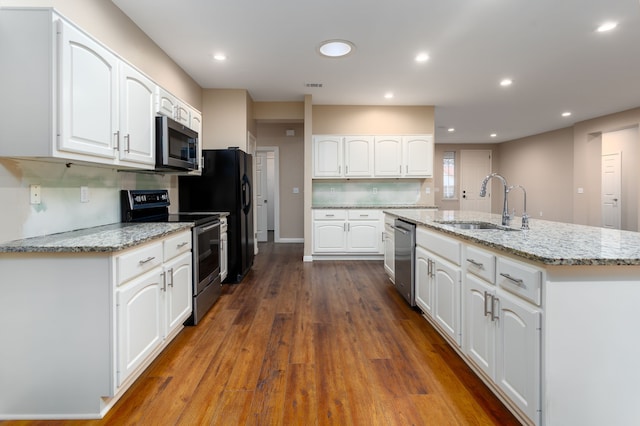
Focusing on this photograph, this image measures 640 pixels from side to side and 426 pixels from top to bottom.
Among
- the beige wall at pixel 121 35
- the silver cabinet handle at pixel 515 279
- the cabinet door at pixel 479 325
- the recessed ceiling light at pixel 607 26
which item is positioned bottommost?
the cabinet door at pixel 479 325

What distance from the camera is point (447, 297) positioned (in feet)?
7.49

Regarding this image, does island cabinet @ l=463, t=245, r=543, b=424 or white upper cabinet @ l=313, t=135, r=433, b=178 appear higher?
white upper cabinet @ l=313, t=135, r=433, b=178

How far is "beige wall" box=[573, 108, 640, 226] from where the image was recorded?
6539 millimetres

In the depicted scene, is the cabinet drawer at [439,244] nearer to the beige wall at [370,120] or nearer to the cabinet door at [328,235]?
the cabinet door at [328,235]

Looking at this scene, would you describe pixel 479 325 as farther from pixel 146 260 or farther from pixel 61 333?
pixel 61 333

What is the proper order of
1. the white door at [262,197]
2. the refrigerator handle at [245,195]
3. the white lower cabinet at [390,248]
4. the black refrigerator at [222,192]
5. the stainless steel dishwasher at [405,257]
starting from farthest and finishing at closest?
the white door at [262,197]
the refrigerator handle at [245,195]
the black refrigerator at [222,192]
the white lower cabinet at [390,248]
the stainless steel dishwasher at [405,257]

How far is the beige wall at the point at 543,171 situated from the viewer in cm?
765

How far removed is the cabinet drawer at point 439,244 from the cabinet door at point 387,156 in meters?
2.76

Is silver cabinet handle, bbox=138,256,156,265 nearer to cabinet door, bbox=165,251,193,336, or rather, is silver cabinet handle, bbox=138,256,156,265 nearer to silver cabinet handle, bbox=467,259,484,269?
cabinet door, bbox=165,251,193,336

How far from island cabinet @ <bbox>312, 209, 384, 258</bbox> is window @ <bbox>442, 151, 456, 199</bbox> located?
5310mm

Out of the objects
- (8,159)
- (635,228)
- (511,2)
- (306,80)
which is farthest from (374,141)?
(635,228)

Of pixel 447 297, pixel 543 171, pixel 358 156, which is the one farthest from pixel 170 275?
pixel 543 171

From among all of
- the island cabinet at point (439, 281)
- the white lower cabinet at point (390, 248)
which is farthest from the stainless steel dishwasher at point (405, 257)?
the white lower cabinet at point (390, 248)

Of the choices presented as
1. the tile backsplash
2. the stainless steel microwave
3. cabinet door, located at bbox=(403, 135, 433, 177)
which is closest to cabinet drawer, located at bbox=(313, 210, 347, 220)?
the tile backsplash
